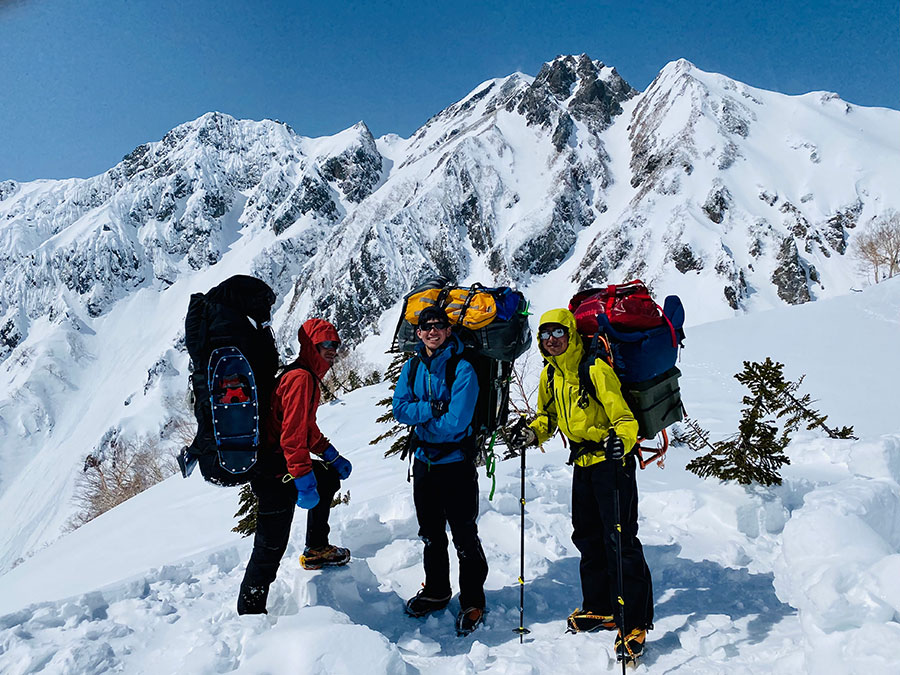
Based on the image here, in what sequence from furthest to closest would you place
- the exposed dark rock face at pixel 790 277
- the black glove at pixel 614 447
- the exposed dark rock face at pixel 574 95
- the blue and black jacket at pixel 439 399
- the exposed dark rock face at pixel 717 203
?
the exposed dark rock face at pixel 574 95, the exposed dark rock face at pixel 717 203, the exposed dark rock face at pixel 790 277, the blue and black jacket at pixel 439 399, the black glove at pixel 614 447

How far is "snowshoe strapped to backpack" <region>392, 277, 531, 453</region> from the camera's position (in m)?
4.35

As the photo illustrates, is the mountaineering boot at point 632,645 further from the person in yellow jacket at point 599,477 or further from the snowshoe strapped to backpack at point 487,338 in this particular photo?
the snowshoe strapped to backpack at point 487,338

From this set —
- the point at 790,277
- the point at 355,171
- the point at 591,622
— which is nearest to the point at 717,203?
the point at 790,277

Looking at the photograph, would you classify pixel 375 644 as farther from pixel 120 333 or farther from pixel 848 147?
pixel 120 333

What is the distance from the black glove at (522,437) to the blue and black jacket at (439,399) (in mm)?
350

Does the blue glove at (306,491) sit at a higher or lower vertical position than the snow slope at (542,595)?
higher

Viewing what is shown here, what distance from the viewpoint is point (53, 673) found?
3572mm

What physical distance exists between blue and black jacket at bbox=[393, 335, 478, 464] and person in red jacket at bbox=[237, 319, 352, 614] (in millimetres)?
683

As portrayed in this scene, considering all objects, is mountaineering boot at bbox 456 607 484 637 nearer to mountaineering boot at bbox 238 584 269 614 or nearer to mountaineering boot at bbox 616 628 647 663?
mountaineering boot at bbox 616 628 647 663

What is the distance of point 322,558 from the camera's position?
4.77 m

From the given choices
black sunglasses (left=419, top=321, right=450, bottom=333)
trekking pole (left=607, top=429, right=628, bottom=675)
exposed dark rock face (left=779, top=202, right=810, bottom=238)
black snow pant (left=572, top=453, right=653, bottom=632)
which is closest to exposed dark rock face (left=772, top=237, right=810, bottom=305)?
exposed dark rock face (left=779, top=202, right=810, bottom=238)

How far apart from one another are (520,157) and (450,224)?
2394cm

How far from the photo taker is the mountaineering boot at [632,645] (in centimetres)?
370

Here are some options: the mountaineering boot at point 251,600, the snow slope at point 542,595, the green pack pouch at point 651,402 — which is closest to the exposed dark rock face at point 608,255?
the snow slope at point 542,595
